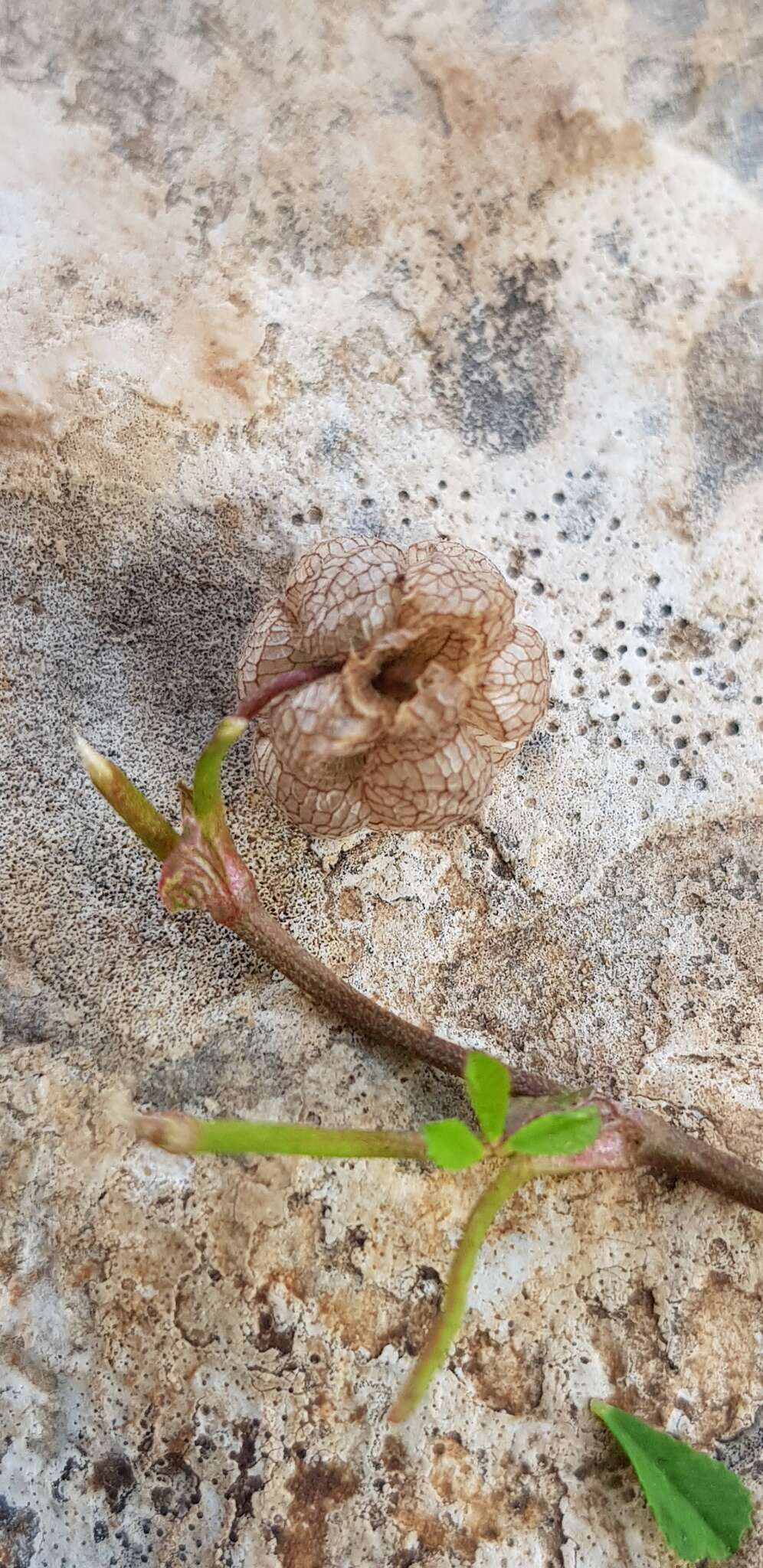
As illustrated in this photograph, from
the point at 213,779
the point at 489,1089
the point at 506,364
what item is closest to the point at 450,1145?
the point at 489,1089

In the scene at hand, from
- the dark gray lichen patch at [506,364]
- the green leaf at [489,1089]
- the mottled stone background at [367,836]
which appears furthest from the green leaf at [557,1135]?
the dark gray lichen patch at [506,364]

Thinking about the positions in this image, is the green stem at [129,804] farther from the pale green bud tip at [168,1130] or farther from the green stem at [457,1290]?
the green stem at [457,1290]

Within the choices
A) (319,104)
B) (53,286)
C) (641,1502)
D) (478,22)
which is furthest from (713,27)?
(641,1502)

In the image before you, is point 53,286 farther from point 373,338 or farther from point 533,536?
point 533,536

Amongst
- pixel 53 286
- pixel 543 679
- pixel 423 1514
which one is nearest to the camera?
pixel 423 1514

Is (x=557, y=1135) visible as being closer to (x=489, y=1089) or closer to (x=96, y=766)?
(x=489, y=1089)

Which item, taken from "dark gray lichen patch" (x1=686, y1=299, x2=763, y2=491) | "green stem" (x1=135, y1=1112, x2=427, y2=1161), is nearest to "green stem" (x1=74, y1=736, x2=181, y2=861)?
"green stem" (x1=135, y1=1112, x2=427, y2=1161)

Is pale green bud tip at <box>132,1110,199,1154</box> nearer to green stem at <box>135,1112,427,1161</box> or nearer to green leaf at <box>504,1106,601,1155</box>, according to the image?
green stem at <box>135,1112,427,1161</box>
